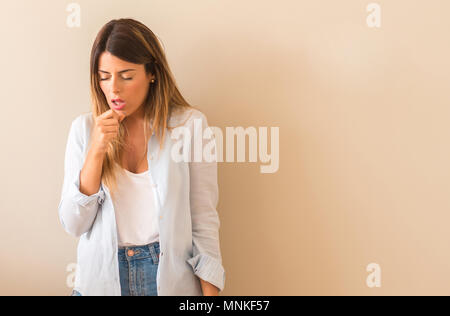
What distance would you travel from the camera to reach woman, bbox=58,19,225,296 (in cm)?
106

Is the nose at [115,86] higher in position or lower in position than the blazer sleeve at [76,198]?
higher

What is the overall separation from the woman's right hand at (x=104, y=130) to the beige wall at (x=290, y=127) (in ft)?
0.85

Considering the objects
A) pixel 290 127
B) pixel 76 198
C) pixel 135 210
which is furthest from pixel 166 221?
pixel 290 127

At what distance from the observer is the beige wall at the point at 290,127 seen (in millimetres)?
1258

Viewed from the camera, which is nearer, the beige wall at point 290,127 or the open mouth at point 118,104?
the open mouth at point 118,104

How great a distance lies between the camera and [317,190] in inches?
51.9

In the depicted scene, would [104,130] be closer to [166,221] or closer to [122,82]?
[122,82]

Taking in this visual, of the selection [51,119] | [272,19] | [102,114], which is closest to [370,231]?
[272,19]

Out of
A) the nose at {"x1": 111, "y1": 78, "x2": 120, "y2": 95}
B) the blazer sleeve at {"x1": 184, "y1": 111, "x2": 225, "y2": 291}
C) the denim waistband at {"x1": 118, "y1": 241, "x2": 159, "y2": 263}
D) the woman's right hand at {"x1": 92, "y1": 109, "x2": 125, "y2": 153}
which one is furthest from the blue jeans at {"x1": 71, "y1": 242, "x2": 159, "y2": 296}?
the nose at {"x1": 111, "y1": 78, "x2": 120, "y2": 95}

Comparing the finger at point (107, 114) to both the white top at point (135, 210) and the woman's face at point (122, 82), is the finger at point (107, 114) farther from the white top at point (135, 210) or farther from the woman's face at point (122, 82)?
the white top at point (135, 210)

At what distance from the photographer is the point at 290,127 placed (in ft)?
4.27

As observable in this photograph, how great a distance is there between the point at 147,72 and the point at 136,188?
0.30m

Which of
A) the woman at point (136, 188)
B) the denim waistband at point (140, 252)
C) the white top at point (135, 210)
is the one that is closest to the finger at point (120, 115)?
the woman at point (136, 188)

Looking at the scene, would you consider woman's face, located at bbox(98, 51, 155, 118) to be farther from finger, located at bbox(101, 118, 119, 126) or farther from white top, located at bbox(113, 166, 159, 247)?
white top, located at bbox(113, 166, 159, 247)
